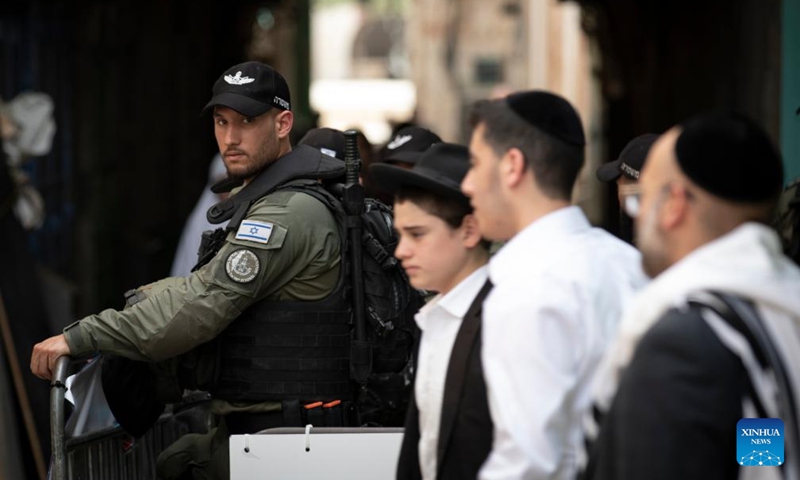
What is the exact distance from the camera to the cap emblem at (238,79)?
5.04m

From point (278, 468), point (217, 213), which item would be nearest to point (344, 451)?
point (278, 468)

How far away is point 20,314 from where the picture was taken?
7.67 meters

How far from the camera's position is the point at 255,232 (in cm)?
477

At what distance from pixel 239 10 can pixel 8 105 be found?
6.98m

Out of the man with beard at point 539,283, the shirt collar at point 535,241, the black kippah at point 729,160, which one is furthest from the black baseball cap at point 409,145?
the black kippah at point 729,160

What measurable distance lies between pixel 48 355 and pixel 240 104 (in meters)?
1.11

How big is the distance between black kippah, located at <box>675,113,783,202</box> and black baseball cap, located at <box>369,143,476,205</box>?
1.04 metres

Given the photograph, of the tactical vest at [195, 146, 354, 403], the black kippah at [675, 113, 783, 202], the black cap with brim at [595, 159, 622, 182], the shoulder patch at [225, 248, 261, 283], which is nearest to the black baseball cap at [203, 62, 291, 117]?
the tactical vest at [195, 146, 354, 403]

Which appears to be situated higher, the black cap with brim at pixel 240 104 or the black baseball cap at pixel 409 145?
the black cap with brim at pixel 240 104

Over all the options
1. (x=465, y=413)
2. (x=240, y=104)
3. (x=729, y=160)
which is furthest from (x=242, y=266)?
(x=729, y=160)

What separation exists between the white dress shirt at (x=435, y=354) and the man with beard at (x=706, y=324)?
749mm

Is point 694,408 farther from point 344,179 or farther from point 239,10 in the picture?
point 239,10

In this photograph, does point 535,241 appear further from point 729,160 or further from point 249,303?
point 249,303

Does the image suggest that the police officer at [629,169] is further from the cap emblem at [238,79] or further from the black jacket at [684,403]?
the black jacket at [684,403]
